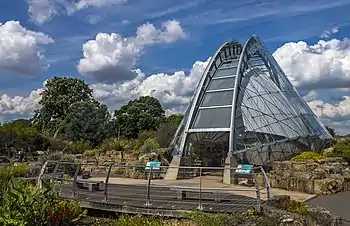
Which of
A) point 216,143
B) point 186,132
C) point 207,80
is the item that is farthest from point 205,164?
point 207,80

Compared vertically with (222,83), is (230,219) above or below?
below

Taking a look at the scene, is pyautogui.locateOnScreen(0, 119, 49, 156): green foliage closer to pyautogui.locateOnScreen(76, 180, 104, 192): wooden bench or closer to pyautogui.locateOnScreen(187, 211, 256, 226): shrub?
pyautogui.locateOnScreen(76, 180, 104, 192): wooden bench

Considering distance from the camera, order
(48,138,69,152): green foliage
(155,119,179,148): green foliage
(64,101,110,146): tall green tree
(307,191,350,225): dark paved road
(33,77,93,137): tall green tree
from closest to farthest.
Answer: (307,191,350,225): dark paved road, (155,119,179,148): green foliage, (48,138,69,152): green foliage, (64,101,110,146): tall green tree, (33,77,93,137): tall green tree

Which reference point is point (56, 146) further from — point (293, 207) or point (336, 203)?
point (293, 207)

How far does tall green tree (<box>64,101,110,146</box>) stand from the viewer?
5156cm

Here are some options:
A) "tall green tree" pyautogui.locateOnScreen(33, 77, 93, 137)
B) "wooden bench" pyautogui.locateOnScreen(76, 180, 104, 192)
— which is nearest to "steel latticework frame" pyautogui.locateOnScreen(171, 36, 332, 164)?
"wooden bench" pyautogui.locateOnScreen(76, 180, 104, 192)

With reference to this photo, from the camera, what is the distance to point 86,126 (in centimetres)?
5203

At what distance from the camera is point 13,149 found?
32.9 metres

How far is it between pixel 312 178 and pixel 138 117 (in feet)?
159

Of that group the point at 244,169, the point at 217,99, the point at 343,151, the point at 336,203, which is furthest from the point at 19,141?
the point at 336,203

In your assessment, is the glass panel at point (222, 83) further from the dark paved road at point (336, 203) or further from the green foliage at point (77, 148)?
the green foliage at point (77, 148)

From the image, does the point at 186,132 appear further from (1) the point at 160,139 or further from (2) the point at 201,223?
(2) the point at 201,223

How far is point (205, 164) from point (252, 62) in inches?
378

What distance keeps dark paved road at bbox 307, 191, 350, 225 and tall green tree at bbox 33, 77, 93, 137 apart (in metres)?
50.0
